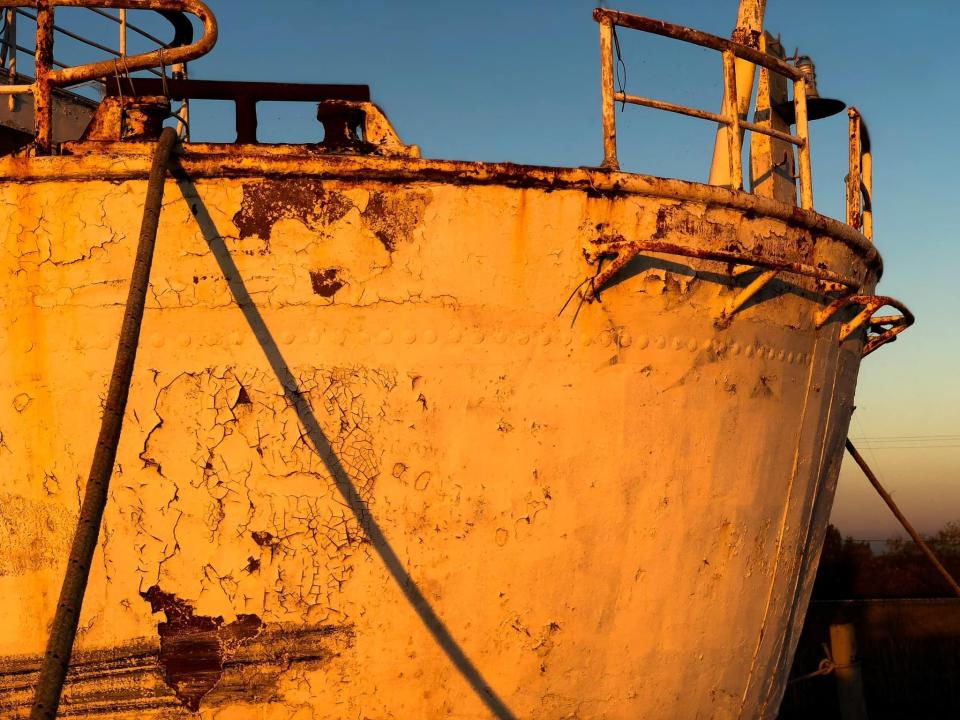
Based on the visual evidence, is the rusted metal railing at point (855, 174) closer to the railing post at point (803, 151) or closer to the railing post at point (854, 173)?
the railing post at point (854, 173)

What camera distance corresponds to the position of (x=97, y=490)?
3338 millimetres

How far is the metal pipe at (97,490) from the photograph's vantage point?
3195 mm

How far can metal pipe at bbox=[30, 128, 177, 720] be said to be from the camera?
3.20 meters

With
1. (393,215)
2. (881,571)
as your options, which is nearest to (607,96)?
(393,215)

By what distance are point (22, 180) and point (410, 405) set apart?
1.91 m

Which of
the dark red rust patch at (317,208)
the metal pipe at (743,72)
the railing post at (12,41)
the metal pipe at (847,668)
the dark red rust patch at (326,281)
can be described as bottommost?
the metal pipe at (847,668)

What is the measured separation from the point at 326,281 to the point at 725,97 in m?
2.23

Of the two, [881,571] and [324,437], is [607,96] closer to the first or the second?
[324,437]

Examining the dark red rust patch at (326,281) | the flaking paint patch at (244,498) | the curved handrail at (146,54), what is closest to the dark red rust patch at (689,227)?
the dark red rust patch at (326,281)

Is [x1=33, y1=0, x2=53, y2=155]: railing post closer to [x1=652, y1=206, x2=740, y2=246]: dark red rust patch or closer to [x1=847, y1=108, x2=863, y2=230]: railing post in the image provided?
[x1=652, y1=206, x2=740, y2=246]: dark red rust patch

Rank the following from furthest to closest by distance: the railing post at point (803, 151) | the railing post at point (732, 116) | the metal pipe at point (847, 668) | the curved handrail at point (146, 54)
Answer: the metal pipe at point (847, 668) → the railing post at point (803, 151) → the railing post at point (732, 116) → the curved handrail at point (146, 54)

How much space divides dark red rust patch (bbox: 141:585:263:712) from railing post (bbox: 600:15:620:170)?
259cm

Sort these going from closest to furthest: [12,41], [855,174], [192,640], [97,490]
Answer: [97,490] < [192,640] < [855,174] < [12,41]

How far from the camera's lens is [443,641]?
4316mm
